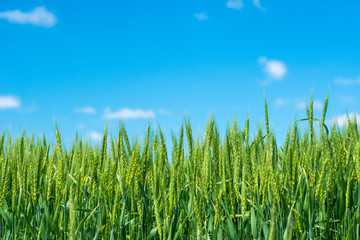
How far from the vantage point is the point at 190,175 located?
213 centimetres

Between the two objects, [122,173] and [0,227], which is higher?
[122,173]

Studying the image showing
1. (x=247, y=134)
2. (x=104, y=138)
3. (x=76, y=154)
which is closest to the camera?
(x=104, y=138)

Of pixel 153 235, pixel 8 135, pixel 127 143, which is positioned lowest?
pixel 153 235

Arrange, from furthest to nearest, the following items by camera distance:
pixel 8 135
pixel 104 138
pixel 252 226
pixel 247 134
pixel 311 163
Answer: pixel 8 135 < pixel 247 134 < pixel 104 138 < pixel 311 163 < pixel 252 226

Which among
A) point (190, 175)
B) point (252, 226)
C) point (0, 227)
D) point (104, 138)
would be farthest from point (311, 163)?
point (0, 227)

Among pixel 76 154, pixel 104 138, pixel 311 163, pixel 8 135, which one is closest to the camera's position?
pixel 311 163

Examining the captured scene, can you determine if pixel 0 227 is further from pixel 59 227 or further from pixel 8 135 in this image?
pixel 8 135

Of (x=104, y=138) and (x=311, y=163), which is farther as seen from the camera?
(x=104, y=138)

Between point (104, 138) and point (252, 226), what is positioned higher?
point (104, 138)

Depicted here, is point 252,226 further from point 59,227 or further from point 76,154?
point 76,154

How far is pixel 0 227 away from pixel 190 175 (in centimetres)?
108

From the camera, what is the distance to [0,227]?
Answer: 81.7 inches

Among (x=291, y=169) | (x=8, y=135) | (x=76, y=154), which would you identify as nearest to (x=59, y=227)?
(x=76, y=154)

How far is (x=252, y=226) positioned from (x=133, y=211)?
603 mm
